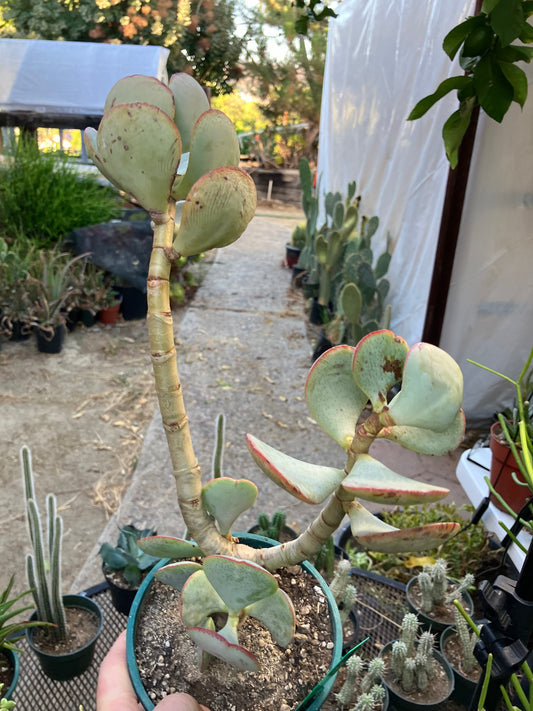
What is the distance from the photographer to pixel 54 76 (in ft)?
15.1

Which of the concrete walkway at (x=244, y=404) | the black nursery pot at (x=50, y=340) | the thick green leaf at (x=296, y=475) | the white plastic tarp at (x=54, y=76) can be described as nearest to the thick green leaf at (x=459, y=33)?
the thick green leaf at (x=296, y=475)

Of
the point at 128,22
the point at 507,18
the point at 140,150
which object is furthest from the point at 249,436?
the point at 128,22

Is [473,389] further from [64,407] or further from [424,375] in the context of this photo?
[424,375]

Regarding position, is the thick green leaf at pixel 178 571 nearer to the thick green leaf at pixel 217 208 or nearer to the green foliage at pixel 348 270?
the thick green leaf at pixel 217 208

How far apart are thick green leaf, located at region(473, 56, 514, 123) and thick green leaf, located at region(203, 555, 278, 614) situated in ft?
2.97

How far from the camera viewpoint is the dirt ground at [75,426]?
203 cm

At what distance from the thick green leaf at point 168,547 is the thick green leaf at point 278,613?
9cm

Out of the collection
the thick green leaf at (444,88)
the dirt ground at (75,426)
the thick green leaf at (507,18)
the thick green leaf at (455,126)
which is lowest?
the dirt ground at (75,426)

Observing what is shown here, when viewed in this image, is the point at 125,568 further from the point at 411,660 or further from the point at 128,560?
the point at 411,660

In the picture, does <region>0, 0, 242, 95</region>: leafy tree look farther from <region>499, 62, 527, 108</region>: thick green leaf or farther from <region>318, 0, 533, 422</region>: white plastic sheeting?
<region>499, 62, 527, 108</region>: thick green leaf

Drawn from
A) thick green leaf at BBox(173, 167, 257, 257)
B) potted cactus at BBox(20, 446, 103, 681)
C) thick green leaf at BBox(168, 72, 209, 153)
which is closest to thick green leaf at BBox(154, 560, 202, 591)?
thick green leaf at BBox(173, 167, 257, 257)

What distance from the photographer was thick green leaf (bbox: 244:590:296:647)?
57 centimetres

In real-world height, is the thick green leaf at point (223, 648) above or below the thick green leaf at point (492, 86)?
below

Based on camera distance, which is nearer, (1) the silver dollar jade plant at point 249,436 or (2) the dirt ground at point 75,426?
(1) the silver dollar jade plant at point 249,436
